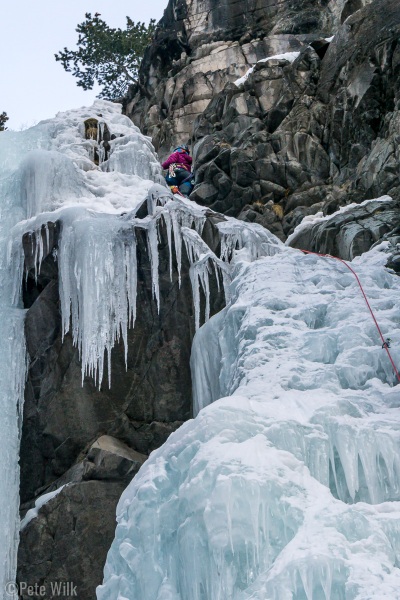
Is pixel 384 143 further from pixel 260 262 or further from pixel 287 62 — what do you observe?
pixel 287 62

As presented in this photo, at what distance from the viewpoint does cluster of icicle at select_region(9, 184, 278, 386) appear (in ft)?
33.2

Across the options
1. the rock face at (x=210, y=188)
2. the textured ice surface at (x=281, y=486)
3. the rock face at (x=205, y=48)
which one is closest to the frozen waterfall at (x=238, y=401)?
the textured ice surface at (x=281, y=486)

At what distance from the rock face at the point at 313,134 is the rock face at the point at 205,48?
2.59 metres

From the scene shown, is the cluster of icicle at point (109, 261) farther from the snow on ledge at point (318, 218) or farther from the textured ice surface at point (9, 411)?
the snow on ledge at point (318, 218)

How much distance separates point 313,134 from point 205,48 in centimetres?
692

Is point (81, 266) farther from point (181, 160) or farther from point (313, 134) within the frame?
point (313, 134)

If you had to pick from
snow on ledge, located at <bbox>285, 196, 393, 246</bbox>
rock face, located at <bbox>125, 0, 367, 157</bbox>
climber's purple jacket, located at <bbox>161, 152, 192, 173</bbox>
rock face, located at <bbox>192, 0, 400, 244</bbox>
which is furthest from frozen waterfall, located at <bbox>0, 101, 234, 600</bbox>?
rock face, located at <bbox>125, 0, 367, 157</bbox>

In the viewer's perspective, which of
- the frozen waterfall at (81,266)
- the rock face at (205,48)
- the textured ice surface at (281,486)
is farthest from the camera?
the rock face at (205,48)

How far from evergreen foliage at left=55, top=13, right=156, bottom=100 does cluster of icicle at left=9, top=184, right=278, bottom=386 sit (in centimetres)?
1581

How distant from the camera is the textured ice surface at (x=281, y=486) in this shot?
505 centimetres

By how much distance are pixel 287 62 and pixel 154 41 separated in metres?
6.34

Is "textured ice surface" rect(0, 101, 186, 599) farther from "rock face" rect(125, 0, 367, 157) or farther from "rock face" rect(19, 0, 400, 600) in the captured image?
"rock face" rect(125, 0, 367, 157)

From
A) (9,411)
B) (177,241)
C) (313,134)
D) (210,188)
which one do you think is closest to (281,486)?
(177,241)

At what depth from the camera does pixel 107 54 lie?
85.0ft
